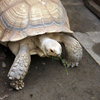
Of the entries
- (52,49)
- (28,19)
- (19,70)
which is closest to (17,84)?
(19,70)

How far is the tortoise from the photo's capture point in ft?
7.68

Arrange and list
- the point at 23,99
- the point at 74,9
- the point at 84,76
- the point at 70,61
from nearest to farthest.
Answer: the point at 23,99 < the point at 84,76 < the point at 70,61 < the point at 74,9

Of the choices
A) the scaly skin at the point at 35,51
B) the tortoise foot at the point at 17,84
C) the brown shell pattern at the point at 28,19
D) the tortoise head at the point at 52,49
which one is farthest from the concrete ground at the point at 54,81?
the brown shell pattern at the point at 28,19

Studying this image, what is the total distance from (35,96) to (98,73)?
1438 millimetres

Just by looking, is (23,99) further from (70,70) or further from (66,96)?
(70,70)

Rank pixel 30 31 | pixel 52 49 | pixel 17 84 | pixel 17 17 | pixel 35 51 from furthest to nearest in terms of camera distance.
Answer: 1. pixel 35 51
2. pixel 17 17
3. pixel 30 31
4. pixel 17 84
5. pixel 52 49

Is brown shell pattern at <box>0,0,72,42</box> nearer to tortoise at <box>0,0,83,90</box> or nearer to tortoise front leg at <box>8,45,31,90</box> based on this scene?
tortoise at <box>0,0,83,90</box>

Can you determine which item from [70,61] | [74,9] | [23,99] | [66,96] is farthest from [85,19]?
[23,99]

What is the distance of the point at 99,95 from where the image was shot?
7.96ft

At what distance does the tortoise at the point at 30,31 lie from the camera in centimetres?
234

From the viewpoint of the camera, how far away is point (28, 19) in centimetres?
256

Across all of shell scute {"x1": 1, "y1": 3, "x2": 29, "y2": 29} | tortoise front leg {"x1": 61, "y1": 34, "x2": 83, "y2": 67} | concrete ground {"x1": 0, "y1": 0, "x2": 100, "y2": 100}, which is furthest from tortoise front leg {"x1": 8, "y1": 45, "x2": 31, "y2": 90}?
tortoise front leg {"x1": 61, "y1": 34, "x2": 83, "y2": 67}

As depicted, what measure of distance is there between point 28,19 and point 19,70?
95 centimetres

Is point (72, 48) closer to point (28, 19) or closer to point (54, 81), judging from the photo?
point (54, 81)
